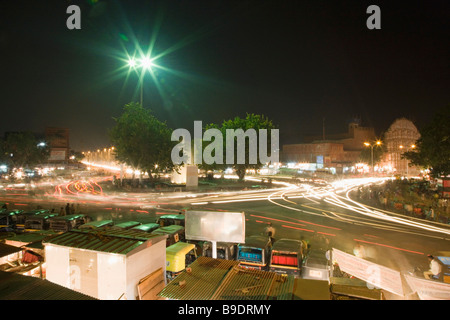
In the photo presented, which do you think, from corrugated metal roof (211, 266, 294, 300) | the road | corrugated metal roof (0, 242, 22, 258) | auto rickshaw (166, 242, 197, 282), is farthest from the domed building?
corrugated metal roof (0, 242, 22, 258)

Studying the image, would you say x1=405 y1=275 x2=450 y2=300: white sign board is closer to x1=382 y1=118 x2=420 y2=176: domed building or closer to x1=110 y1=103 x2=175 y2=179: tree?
x1=110 y1=103 x2=175 y2=179: tree

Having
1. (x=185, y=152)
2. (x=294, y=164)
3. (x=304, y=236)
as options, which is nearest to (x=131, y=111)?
(x=185, y=152)

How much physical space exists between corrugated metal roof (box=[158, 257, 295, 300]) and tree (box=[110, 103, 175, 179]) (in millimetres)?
34087

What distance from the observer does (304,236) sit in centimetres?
1401

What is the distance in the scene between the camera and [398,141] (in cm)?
9962

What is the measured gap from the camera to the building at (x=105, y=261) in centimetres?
541

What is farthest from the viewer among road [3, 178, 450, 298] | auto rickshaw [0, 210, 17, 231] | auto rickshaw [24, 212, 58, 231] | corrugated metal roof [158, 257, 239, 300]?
auto rickshaw [0, 210, 17, 231]

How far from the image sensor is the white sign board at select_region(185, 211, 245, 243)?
Result: 24.8 feet

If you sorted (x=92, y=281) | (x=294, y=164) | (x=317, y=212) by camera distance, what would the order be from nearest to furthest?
(x=92, y=281)
(x=317, y=212)
(x=294, y=164)

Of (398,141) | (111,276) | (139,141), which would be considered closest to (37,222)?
(111,276)

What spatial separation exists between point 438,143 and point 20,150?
83.7 m
